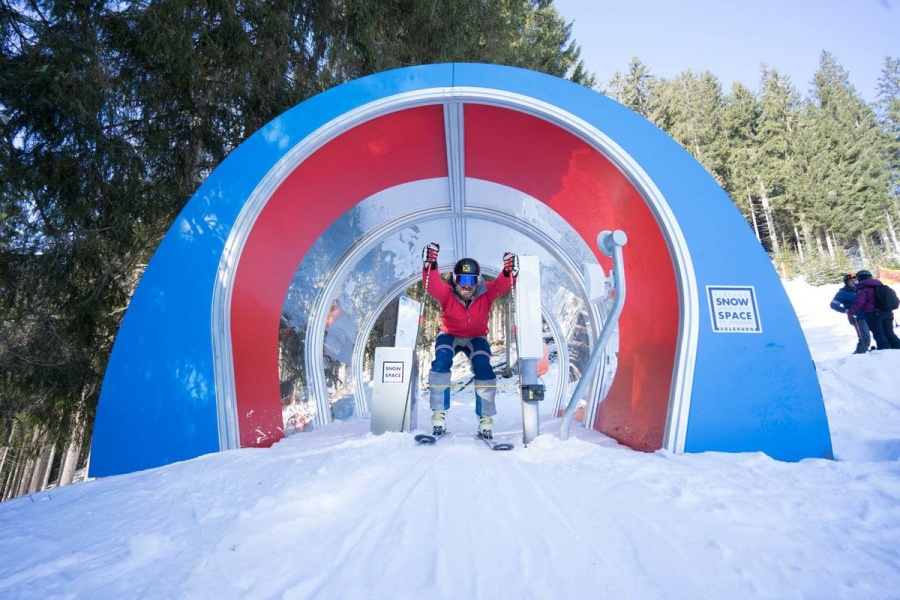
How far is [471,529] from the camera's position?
2057mm

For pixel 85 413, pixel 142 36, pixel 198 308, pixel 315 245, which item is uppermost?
pixel 142 36

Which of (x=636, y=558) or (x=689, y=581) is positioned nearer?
(x=689, y=581)

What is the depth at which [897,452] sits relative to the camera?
3127mm

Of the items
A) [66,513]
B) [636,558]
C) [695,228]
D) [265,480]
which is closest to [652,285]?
[695,228]

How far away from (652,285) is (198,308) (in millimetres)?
4048

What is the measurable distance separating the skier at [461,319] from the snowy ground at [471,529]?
136 centimetres

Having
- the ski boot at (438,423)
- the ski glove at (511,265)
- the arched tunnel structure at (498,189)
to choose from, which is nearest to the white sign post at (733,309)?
the arched tunnel structure at (498,189)

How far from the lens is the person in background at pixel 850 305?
900 cm

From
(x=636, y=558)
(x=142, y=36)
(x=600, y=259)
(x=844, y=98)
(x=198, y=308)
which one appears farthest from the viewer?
(x=844, y=98)

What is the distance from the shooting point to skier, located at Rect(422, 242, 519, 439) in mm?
4738

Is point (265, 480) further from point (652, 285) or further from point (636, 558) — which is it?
point (652, 285)

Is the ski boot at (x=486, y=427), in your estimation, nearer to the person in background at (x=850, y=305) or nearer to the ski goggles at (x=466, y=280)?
the ski goggles at (x=466, y=280)

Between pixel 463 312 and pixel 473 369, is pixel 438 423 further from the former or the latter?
pixel 463 312

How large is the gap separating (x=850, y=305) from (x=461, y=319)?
9.25m
